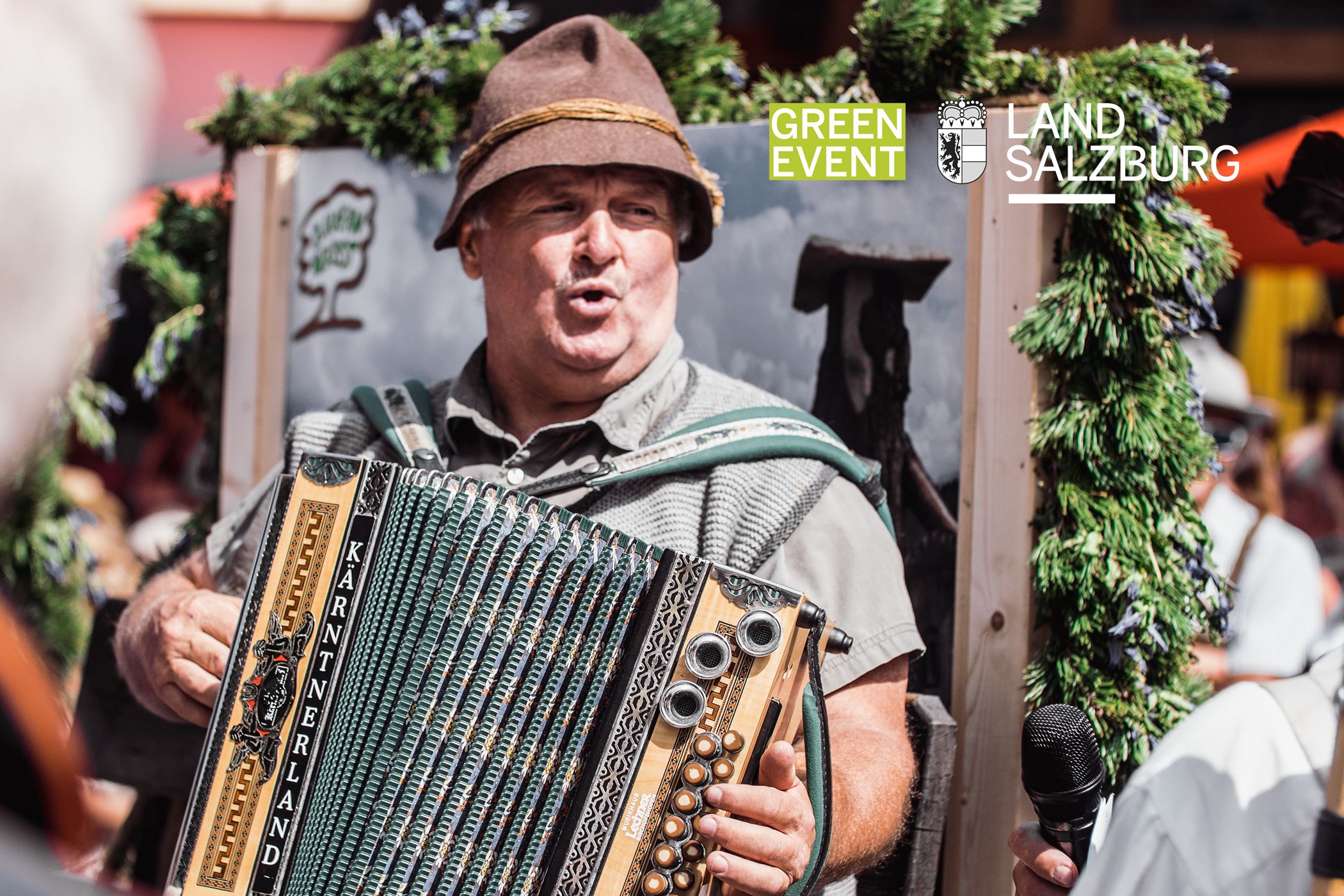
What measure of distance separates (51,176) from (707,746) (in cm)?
125

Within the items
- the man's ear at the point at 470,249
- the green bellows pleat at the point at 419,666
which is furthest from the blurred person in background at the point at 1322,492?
the green bellows pleat at the point at 419,666

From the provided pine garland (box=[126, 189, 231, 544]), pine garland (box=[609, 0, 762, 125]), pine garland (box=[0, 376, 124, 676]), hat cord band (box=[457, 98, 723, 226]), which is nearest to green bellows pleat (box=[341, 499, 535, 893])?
hat cord band (box=[457, 98, 723, 226])

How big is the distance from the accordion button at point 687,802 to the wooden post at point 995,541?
72 centimetres

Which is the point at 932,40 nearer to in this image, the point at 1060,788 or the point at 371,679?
the point at 1060,788

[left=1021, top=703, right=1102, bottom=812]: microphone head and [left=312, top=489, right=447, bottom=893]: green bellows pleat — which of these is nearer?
[left=1021, top=703, right=1102, bottom=812]: microphone head

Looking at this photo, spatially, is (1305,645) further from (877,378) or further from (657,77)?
(657,77)

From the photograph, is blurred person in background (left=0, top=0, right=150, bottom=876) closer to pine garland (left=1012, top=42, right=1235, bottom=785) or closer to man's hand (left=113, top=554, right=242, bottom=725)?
man's hand (left=113, top=554, right=242, bottom=725)

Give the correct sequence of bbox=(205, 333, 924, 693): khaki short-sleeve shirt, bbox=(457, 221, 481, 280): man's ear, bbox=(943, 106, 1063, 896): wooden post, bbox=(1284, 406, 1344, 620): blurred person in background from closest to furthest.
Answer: bbox=(205, 333, 924, 693): khaki short-sleeve shirt → bbox=(943, 106, 1063, 896): wooden post → bbox=(457, 221, 481, 280): man's ear → bbox=(1284, 406, 1344, 620): blurred person in background

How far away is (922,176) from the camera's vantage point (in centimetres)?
246

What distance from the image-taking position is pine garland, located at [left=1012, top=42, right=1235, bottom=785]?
7.41ft

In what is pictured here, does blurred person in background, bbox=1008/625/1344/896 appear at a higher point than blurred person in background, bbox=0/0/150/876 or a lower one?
lower

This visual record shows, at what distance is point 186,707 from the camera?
240 cm

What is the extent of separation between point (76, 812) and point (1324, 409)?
24.2ft

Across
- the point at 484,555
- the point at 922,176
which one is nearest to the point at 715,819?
the point at 484,555
